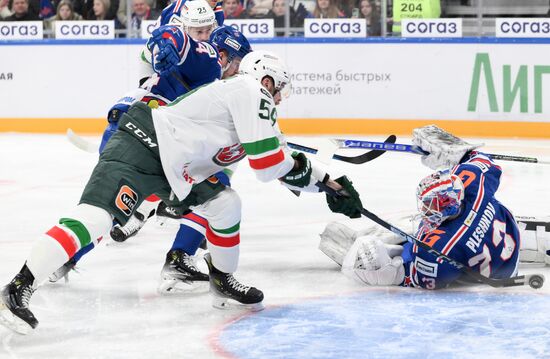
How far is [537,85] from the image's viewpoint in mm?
8281

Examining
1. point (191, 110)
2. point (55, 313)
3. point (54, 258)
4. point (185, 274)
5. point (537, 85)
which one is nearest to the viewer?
point (54, 258)

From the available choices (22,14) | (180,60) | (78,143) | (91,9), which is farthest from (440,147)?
(22,14)

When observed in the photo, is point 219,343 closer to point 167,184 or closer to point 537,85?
point 167,184

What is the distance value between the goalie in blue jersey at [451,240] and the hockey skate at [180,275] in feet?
1.81

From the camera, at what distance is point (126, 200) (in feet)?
10.6

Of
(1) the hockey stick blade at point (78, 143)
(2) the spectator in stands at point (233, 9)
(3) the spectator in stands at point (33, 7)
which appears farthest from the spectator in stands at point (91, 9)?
(1) the hockey stick blade at point (78, 143)

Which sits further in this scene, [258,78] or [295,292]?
[295,292]

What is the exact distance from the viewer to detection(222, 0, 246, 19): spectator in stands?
877cm

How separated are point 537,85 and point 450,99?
70cm

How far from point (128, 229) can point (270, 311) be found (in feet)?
4.15

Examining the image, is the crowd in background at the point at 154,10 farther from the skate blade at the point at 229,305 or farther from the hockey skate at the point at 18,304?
the hockey skate at the point at 18,304

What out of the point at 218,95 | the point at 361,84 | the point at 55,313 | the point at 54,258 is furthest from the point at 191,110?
the point at 361,84

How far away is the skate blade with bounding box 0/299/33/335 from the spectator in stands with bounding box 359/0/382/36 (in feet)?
19.5

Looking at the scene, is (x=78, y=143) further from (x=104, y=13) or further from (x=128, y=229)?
(x=104, y=13)
